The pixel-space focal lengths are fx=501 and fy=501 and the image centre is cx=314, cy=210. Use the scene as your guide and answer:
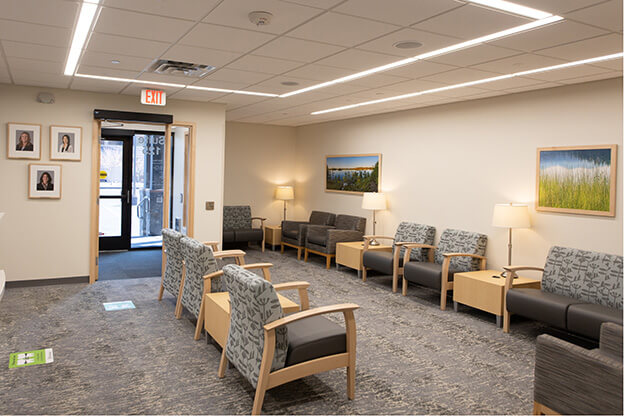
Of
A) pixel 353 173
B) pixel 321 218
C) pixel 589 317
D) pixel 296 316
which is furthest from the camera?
pixel 321 218

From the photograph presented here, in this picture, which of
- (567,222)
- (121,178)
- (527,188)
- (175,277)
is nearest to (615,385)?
(567,222)

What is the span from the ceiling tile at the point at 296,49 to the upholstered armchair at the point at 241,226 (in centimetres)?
536

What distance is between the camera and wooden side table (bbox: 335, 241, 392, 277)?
748 centimetres

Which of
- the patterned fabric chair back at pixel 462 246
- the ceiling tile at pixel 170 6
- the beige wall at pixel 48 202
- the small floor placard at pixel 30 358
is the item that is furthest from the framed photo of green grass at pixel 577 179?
the small floor placard at pixel 30 358

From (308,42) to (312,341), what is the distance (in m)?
2.24

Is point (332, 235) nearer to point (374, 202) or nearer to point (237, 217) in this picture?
point (374, 202)

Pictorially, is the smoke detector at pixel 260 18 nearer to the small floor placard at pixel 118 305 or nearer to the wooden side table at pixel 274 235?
the small floor placard at pixel 118 305

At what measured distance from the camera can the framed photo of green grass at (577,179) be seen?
4969mm

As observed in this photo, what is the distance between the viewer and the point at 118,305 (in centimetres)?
555

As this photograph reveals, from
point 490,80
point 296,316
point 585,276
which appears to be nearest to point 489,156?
point 490,80

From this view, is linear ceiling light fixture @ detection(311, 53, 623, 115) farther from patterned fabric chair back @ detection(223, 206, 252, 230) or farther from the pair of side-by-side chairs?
patterned fabric chair back @ detection(223, 206, 252, 230)

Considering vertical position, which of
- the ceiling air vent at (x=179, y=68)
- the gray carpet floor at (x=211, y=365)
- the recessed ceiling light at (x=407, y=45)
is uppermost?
the ceiling air vent at (x=179, y=68)

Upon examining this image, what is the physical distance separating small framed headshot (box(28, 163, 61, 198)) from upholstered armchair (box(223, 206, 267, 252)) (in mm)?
3373

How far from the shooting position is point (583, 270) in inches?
190
